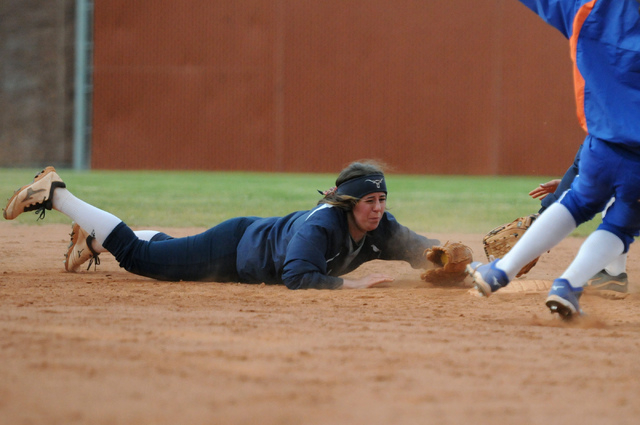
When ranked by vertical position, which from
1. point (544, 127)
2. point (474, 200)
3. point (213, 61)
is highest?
point (213, 61)

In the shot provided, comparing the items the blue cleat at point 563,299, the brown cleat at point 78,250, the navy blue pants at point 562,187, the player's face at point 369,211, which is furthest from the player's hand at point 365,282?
the brown cleat at point 78,250

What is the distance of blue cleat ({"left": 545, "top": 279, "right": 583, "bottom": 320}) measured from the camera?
308cm

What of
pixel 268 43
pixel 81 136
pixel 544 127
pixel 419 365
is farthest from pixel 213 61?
pixel 419 365

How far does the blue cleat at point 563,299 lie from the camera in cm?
308

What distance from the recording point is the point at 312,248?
3996mm

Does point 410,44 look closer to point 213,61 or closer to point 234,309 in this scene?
point 213,61

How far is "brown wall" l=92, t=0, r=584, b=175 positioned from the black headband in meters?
13.0

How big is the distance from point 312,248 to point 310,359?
1.66 m

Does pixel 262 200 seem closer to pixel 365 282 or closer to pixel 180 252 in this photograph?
pixel 180 252

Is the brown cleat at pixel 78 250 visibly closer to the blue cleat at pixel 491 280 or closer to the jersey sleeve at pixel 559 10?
the blue cleat at pixel 491 280

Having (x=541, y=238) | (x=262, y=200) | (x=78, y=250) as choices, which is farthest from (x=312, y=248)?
(x=262, y=200)

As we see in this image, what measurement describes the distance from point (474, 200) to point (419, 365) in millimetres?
8581

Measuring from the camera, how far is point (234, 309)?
11.1ft

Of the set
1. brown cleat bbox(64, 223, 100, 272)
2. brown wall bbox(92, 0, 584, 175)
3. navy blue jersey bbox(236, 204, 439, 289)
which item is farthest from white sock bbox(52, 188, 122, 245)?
brown wall bbox(92, 0, 584, 175)
